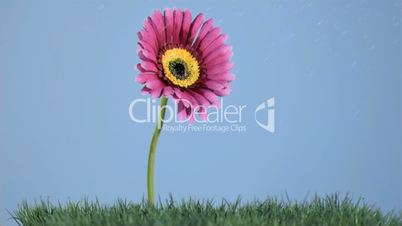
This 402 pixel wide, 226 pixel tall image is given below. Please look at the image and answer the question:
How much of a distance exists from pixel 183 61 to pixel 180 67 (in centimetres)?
2

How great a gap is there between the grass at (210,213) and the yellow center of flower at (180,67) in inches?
10.4

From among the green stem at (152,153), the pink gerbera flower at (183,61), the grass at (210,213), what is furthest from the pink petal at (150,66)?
the grass at (210,213)

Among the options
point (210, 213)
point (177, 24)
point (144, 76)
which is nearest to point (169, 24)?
point (177, 24)

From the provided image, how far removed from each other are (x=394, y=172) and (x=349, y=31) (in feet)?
1.26

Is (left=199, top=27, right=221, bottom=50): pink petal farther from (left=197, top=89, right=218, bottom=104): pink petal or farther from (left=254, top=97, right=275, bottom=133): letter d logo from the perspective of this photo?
(left=254, top=97, right=275, bottom=133): letter d logo

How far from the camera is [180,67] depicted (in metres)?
1.67

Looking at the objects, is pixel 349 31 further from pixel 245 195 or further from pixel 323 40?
pixel 245 195

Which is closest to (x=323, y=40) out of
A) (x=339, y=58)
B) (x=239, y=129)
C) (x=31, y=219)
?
(x=339, y=58)

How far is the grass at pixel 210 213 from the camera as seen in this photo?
4.28 ft

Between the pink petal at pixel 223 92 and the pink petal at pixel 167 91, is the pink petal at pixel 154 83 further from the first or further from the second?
the pink petal at pixel 223 92

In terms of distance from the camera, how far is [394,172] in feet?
6.48

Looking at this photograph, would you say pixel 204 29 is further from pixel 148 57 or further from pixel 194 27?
pixel 148 57

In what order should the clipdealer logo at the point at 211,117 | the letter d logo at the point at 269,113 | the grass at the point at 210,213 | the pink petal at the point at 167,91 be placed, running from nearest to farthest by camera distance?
the grass at the point at 210,213 → the pink petal at the point at 167,91 → the clipdealer logo at the point at 211,117 → the letter d logo at the point at 269,113

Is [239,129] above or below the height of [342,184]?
above
